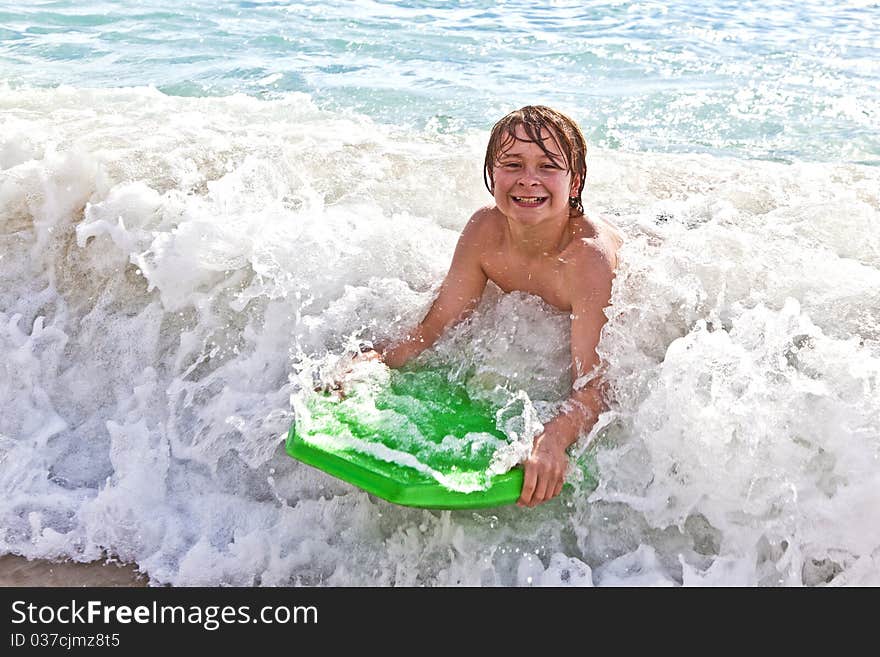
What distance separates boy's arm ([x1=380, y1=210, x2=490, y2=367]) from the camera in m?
3.28

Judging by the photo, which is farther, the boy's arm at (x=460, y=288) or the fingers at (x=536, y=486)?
the boy's arm at (x=460, y=288)

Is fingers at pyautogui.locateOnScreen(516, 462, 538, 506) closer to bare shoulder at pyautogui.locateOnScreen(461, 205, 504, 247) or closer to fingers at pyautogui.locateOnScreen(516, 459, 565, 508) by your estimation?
fingers at pyautogui.locateOnScreen(516, 459, 565, 508)

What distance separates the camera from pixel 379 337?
11.0 ft

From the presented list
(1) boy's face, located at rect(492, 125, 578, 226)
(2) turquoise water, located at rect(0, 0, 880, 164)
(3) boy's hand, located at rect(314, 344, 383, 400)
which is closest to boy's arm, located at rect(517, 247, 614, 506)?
(1) boy's face, located at rect(492, 125, 578, 226)

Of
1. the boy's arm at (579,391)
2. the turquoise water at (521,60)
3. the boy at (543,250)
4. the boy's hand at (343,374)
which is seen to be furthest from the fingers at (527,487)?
the turquoise water at (521,60)

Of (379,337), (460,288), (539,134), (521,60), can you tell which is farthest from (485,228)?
(521,60)

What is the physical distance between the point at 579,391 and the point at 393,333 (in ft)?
2.57

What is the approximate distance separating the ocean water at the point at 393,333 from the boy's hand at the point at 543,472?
0.15 m

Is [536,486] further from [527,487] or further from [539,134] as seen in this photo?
[539,134]

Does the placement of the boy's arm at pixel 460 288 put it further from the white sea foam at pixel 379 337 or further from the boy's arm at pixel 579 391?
the boy's arm at pixel 579 391

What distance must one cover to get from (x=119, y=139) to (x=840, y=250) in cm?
351

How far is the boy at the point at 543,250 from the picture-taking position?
2949 millimetres

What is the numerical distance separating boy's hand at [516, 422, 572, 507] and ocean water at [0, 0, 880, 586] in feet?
0.48

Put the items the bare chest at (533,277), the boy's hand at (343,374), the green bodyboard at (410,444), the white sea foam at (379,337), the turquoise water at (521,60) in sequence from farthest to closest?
1. the turquoise water at (521,60)
2. the bare chest at (533,277)
3. the boy's hand at (343,374)
4. the white sea foam at (379,337)
5. the green bodyboard at (410,444)
